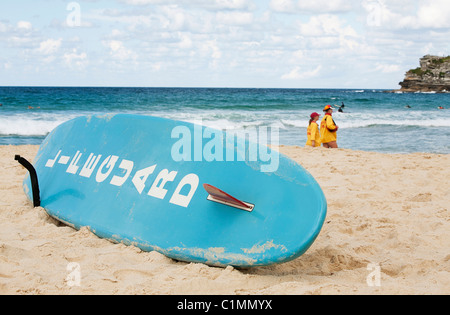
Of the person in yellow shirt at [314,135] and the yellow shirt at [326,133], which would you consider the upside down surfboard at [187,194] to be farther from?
the person in yellow shirt at [314,135]

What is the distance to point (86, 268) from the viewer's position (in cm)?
267

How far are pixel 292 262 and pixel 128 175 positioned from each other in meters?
1.33

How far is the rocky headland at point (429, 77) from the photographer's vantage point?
Result: 65.9m

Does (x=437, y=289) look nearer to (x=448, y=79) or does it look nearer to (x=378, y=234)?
(x=378, y=234)

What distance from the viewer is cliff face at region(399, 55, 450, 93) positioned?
216 ft

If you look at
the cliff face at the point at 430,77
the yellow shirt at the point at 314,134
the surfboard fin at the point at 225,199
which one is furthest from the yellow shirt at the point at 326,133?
the cliff face at the point at 430,77

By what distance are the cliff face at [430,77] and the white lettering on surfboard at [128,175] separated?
7022cm

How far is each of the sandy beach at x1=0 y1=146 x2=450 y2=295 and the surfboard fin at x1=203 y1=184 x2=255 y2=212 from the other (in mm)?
380

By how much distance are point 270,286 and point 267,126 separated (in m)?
15.7

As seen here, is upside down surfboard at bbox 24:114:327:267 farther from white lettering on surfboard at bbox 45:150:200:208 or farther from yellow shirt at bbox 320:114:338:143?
yellow shirt at bbox 320:114:338:143

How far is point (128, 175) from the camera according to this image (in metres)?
3.35

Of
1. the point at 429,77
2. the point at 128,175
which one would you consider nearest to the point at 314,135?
the point at 128,175

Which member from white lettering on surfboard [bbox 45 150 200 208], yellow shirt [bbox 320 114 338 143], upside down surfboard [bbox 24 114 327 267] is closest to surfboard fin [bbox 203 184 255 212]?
upside down surfboard [bbox 24 114 327 267]
